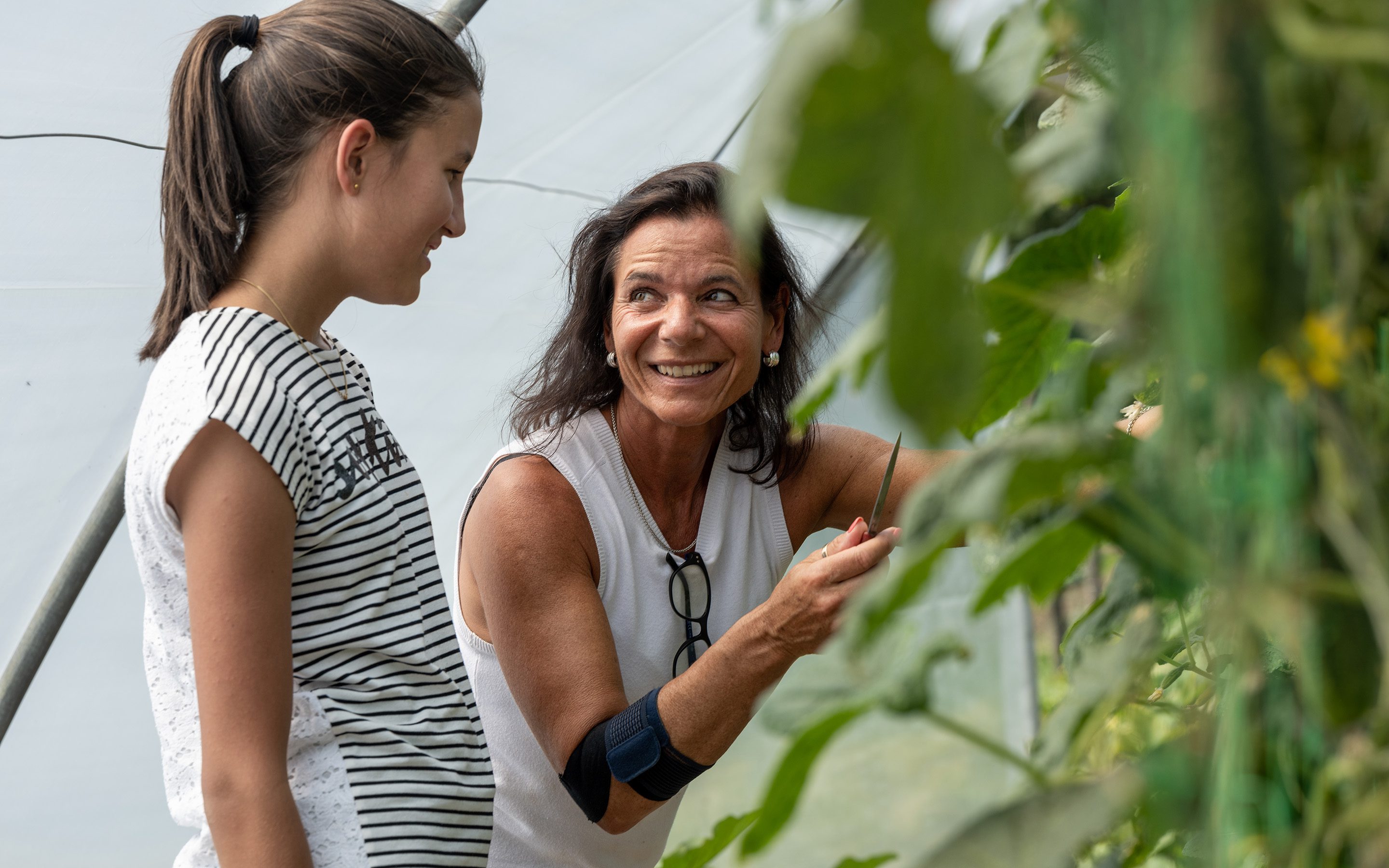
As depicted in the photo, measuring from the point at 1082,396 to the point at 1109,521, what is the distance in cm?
9

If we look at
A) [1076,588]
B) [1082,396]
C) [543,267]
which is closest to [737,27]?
[543,267]

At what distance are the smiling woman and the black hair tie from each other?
0.48 m

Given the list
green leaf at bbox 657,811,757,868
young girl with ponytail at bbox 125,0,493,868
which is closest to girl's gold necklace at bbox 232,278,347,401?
young girl with ponytail at bbox 125,0,493,868

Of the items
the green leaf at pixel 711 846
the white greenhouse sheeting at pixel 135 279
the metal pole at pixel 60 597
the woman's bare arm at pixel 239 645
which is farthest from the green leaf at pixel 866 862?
the metal pole at pixel 60 597

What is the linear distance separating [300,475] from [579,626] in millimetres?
393

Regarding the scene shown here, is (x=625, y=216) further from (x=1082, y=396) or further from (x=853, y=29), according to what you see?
(x=853, y=29)

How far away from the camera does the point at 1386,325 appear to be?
0.25 m

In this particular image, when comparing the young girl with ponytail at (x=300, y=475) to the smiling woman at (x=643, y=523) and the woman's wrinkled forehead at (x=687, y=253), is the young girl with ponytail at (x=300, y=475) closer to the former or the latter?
the smiling woman at (x=643, y=523)

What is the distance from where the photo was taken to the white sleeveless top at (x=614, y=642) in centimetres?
131

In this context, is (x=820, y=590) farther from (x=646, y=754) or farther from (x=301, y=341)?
(x=301, y=341)

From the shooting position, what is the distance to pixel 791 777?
273 millimetres

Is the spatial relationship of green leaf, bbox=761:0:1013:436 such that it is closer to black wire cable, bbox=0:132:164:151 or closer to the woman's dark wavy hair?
the woman's dark wavy hair

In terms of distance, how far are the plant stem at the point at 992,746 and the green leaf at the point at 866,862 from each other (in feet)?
0.23

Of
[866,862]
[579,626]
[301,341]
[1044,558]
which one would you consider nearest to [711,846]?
[866,862]
